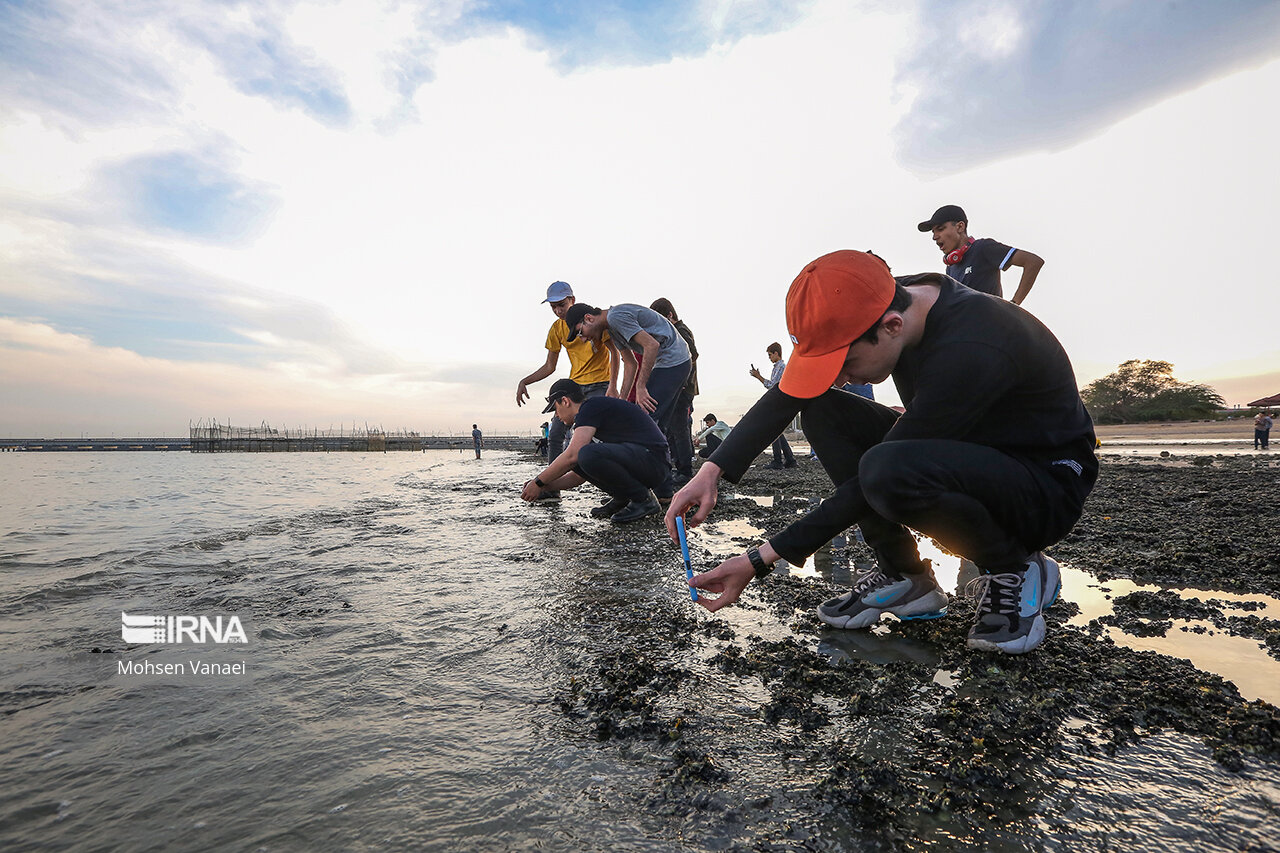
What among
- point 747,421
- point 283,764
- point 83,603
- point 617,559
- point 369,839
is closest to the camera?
point 369,839

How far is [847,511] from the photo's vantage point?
201 cm

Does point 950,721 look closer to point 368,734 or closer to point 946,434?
point 946,434

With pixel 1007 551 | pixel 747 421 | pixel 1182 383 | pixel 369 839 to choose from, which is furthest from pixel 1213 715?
pixel 1182 383

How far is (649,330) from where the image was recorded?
18.2ft

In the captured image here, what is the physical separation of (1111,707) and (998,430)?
0.91m

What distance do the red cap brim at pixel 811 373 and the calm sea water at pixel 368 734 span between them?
979 millimetres

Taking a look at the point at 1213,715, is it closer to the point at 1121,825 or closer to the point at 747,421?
the point at 1121,825

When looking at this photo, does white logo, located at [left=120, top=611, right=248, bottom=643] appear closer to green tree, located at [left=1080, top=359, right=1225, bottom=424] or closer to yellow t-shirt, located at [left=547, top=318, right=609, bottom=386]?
yellow t-shirt, located at [left=547, top=318, right=609, bottom=386]

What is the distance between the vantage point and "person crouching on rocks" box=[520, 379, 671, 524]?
15.3 feet

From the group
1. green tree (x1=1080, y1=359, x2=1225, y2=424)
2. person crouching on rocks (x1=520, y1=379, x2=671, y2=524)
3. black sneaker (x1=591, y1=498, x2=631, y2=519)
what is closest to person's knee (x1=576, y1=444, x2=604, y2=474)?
person crouching on rocks (x1=520, y1=379, x2=671, y2=524)

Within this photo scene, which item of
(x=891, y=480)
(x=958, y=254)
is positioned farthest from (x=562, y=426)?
(x=891, y=480)

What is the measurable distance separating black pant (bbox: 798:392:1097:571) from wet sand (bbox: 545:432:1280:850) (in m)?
0.40

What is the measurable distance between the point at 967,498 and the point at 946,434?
0.76ft

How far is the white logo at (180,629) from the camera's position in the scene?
2.21 m
